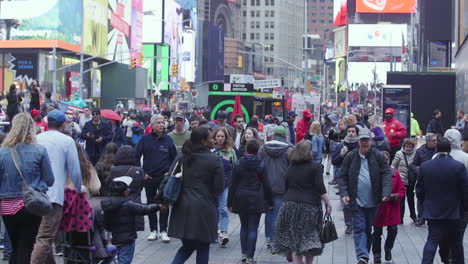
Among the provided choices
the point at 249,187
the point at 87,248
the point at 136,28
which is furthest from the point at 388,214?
the point at 136,28

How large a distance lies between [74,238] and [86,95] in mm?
76200

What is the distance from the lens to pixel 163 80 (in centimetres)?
12419

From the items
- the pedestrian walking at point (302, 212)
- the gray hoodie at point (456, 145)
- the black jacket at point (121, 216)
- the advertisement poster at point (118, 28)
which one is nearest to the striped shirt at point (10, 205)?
the black jacket at point (121, 216)

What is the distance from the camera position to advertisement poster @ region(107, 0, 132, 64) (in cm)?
8781

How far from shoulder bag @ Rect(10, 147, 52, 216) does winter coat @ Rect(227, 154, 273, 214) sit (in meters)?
3.38

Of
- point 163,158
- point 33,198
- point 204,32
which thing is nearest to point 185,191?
point 33,198

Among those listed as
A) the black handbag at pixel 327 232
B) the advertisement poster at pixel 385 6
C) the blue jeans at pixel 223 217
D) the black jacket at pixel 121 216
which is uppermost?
the advertisement poster at pixel 385 6

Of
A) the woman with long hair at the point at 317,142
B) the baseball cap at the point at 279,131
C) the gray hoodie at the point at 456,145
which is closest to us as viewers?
the gray hoodie at the point at 456,145

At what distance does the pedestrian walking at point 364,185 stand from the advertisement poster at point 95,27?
6697 centimetres

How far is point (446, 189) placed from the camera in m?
9.87

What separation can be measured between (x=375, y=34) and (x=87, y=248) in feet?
575

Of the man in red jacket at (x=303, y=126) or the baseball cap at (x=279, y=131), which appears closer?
the baseball cap at (x=279, y=131)

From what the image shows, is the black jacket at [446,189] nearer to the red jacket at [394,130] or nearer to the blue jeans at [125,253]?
the blue jeans at [125,253]

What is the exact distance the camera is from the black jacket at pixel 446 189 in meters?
9.83
